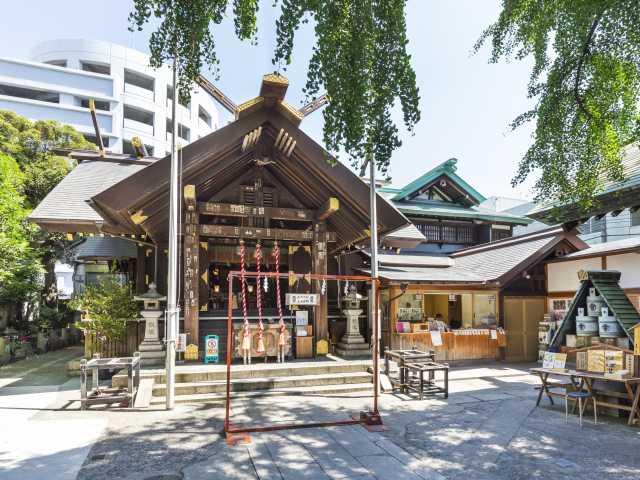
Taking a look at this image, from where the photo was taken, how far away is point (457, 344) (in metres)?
15.1

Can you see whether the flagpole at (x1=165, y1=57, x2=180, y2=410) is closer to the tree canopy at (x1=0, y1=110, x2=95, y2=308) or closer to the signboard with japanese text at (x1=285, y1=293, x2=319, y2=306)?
the signboard with japanese text at (x1=285, y1=293, x2=319, y2=306)

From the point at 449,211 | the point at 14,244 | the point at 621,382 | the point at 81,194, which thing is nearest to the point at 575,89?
the point at 621,382

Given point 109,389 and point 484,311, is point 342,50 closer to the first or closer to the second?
point 109,389

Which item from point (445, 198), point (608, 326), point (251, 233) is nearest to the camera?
point (608, 326)

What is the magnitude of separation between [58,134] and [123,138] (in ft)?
80.1

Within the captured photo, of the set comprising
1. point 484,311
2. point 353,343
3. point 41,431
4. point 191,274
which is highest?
point 191,274

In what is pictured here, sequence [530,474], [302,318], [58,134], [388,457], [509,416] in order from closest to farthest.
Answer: [530,474], [388,457], [509,416], [302,318], [58,134]

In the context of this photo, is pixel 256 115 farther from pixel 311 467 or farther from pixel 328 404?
pixel 311 467

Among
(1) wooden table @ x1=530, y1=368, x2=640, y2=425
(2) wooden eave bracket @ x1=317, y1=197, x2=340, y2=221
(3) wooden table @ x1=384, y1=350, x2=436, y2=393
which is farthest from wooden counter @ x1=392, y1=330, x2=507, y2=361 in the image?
(1) wooden table @ x1=530, y1=368, x2=640, y2=425

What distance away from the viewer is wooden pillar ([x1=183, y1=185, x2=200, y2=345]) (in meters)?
11.4

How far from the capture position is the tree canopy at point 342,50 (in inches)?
218

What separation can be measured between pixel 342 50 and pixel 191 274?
7781 mm

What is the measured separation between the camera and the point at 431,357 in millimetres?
11445

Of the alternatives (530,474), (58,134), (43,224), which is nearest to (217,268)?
(43,224)
